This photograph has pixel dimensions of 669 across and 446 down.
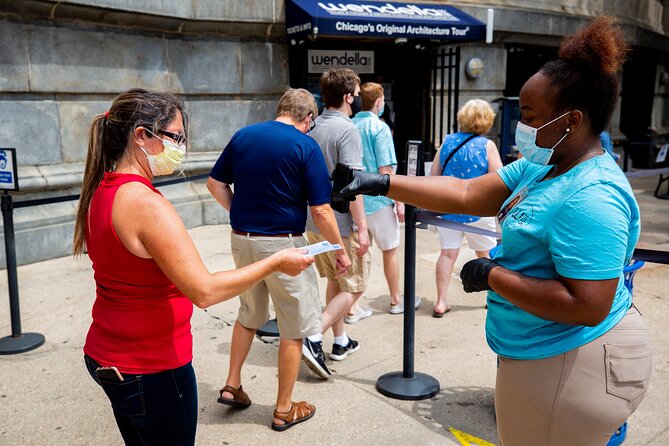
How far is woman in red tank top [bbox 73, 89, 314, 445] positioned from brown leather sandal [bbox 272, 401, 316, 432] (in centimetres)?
129

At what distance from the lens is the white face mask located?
2109 mm

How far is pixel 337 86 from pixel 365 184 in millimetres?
2078

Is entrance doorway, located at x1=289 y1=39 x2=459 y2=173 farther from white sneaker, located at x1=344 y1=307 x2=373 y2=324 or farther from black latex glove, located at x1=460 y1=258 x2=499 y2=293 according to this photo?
black latex glove, located at x1=460 y1=258 x2=499 y2=293

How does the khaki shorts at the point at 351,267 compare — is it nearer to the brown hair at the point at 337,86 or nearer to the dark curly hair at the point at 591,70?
the brown hair at the point at 337,86

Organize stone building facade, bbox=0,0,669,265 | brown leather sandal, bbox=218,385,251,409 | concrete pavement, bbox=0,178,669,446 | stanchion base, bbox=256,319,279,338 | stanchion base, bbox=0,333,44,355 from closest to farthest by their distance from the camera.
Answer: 1. concrete pavement, bbox=0,178,669,446
2. brown leather sandal, bbox=218,385,251,409
3. stanchion base, bbox=0,333,44,355
4. stanchion base, bbox=256,319,279,338
5. stone building facade, bbox=0,0,669,265

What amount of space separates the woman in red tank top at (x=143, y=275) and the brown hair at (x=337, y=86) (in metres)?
2.25

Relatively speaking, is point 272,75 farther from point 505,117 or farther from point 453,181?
point 453,181

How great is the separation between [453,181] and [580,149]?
57 cm

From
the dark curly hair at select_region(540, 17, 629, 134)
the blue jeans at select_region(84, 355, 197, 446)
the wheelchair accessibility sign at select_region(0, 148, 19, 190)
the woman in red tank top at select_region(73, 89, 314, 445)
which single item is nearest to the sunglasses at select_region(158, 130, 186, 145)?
the woman in red tank top at select_region(73, 89, 314, 445)

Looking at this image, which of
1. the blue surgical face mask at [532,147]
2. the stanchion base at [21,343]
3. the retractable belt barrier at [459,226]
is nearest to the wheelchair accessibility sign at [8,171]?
the stanchion base at [21,343]

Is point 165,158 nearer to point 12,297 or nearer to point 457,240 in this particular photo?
point 12,297

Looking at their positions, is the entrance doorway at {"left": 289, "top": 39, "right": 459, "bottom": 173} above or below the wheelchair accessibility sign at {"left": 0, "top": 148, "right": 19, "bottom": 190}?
above

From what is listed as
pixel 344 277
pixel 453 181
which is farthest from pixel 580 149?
pixel 344 277

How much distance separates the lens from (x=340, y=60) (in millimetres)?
10398
